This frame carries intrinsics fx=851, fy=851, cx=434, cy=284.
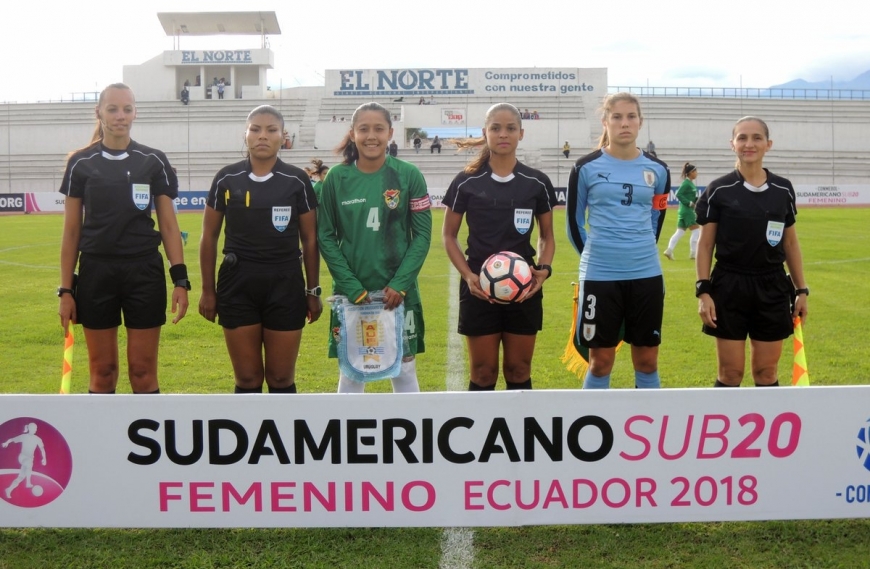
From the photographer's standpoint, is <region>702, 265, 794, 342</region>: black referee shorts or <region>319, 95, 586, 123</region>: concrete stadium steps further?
<region>319, 95, 586, 123</region>: concrete stadium steps

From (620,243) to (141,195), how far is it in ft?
7.82

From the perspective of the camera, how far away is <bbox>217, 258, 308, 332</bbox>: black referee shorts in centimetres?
413

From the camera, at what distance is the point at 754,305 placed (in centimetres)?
431

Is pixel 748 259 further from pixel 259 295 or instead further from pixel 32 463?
pixel 32 463

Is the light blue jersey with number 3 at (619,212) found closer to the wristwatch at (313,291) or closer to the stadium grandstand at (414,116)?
the wristwatch at (313,291)

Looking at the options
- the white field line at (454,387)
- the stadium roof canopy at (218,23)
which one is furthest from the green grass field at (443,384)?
the stadium roof canopy at (218,23)

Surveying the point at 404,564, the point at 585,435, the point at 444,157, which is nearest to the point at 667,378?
the point at 585,435

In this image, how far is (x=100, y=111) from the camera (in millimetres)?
4203

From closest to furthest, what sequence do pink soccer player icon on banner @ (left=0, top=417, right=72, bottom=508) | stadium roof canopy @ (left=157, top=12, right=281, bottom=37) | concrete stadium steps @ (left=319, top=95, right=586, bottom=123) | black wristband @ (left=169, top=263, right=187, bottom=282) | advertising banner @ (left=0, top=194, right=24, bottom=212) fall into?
pink soccer player icon on banner @ (left=0, top=417, right=72, bottom=508), black wristband @ (left=169, top=263, right=187, bottom=282), advertising banner @ (left=0, top=194, right=24, bottom=212), concrete stadium steps @ (left=319, top=95, right=586, bottom=123), stadium roof canopy @ (left=157, top=12, right=281, bottom=37)

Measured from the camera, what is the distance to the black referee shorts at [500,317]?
169 inches

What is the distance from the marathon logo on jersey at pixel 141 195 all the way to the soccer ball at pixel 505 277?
1.69 metres

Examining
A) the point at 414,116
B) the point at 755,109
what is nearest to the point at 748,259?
the point at 414,116

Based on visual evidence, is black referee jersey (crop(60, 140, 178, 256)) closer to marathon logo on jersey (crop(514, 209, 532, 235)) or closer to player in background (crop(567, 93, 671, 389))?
marathon logo on jersey (crop(514, 209, 532, 235))

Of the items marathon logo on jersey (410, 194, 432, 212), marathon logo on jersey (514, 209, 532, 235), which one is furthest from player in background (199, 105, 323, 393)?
marathon logo on jersey (514, 209, 532, 235)
